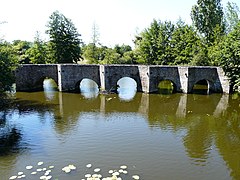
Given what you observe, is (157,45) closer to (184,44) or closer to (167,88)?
(184,44)

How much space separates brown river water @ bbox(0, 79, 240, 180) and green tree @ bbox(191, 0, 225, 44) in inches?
714

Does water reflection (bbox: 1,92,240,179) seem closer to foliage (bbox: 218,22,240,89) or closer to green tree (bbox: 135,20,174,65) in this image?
foliage (bbox: 218,22,240,89)

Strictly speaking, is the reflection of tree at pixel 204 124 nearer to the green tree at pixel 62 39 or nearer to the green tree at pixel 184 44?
the green tree at pixel 184 44

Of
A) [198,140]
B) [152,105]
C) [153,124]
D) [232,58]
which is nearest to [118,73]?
[152,105]

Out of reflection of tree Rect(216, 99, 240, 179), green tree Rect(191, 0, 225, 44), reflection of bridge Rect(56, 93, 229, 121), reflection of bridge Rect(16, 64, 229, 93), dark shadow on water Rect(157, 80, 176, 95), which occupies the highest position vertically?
green tree Rect(191, 0, 225, 44)

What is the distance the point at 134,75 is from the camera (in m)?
34.3

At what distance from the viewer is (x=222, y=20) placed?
45.2m

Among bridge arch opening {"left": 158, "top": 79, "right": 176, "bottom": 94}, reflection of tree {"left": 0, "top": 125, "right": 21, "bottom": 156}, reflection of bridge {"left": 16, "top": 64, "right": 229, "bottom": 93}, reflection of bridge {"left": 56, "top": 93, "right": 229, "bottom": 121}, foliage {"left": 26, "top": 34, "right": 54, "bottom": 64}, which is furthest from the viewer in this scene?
foliage {"left": 26, "top": 34, "right": 54, "bottom": 64}

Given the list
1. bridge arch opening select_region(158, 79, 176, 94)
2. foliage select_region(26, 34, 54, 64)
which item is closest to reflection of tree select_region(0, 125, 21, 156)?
bridge arch opening select_region(158, 79, 176, 94)

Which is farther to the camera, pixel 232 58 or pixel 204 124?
pixel 232 58

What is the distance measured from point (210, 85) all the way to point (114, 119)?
17032mm

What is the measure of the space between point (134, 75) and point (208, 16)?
18197mm

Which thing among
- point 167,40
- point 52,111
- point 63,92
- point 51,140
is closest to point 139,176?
point 51,140

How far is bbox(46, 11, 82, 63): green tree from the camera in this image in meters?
45.3
